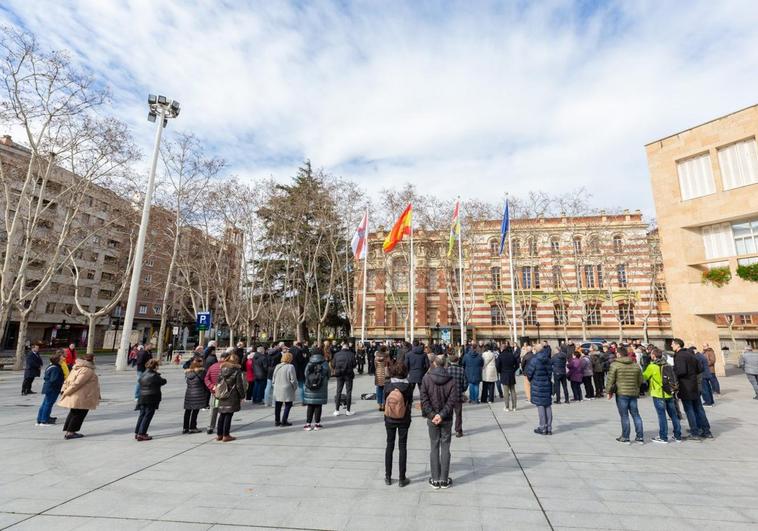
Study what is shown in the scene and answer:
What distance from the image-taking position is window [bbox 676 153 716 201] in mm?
18406

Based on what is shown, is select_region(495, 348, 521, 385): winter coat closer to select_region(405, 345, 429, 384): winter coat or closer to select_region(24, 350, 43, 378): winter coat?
select_region(405, 345, 429, 384): winter coat

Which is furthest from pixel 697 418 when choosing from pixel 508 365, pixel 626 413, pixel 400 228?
pixel 400 228

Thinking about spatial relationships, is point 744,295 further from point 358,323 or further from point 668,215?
point 358,323

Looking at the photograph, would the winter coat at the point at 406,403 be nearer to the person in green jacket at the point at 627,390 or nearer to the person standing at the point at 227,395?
the person standing at the point at 227,395

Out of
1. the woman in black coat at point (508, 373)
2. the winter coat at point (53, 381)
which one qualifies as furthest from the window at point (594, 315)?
the winter coat at point (53, 381)

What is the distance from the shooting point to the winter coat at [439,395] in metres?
5.14

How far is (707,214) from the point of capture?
1819cm

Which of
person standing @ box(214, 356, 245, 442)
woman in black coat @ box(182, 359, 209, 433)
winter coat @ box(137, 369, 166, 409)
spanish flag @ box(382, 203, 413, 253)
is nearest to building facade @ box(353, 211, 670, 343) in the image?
spanish flag @ box(382, 203, 413, 253)

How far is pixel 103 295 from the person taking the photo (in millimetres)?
53125

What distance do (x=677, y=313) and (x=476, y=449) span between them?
59.0ft

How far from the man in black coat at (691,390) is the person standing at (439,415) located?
5.67 meters

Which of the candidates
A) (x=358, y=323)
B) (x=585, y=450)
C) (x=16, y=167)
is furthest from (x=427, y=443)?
(x=358, y=323)

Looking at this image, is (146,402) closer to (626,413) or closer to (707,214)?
(626,413)

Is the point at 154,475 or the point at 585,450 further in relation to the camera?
the point at 585,450
